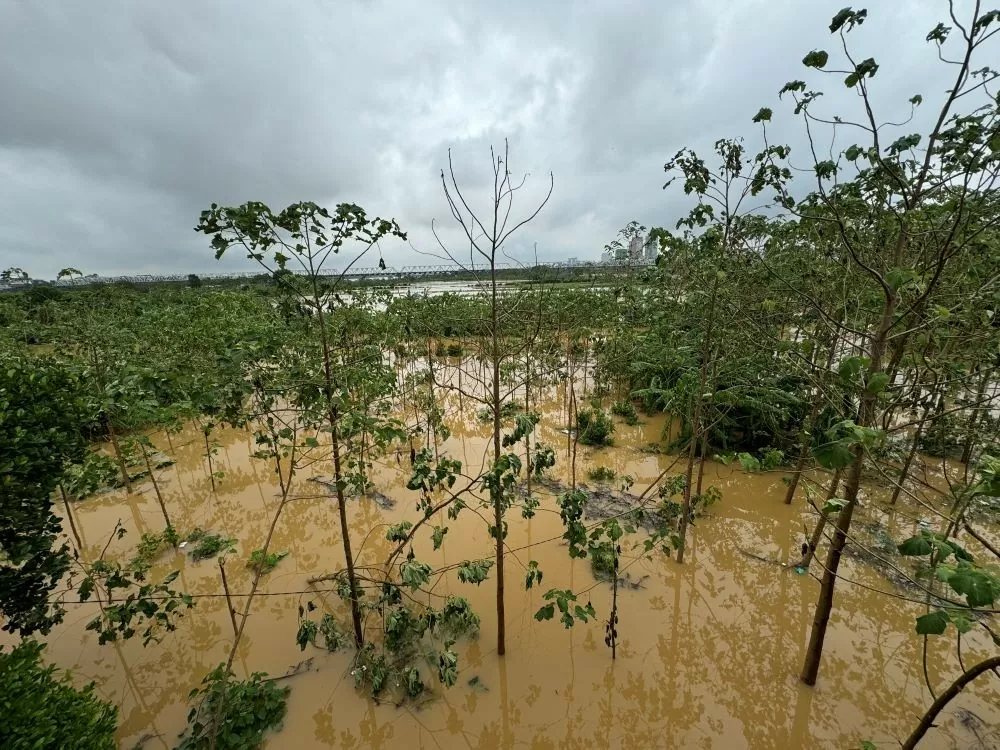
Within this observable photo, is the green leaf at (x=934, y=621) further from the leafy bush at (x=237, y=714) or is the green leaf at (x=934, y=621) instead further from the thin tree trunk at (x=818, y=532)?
the leafy bush at (x=237, y=714)

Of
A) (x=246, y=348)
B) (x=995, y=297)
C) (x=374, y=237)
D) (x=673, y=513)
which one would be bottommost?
(x=673, y=513)

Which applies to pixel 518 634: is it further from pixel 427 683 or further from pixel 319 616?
pixel 319 616

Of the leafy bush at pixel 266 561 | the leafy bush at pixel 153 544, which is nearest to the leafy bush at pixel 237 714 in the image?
the leafy bush at pixel 266 561

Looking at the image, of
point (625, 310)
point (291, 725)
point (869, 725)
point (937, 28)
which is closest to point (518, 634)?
point (291, 725)

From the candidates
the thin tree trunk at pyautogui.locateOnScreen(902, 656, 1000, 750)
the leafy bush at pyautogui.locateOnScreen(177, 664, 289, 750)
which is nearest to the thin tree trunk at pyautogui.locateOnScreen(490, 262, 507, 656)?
the leafy bush at pyautogui.locateOnScreen(177, 664, 289, 750)

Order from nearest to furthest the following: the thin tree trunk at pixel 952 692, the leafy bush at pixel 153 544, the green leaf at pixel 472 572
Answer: the thin tree trunk at pixel 952 692 → the green leaf at pixel 472 572 → the leafy bush at pixel 153 544

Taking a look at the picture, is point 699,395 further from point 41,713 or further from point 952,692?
point 41,713
